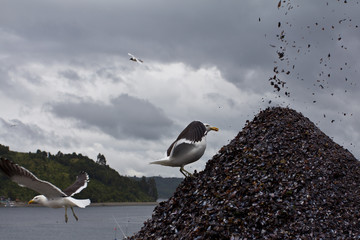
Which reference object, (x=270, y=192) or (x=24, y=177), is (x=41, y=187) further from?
(x=270, y=192)

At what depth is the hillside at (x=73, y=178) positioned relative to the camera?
13750 cm

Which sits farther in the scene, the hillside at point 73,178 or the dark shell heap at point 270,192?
the hillside at point 73,178

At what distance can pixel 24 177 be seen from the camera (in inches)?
355

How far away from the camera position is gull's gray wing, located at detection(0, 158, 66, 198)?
888cm

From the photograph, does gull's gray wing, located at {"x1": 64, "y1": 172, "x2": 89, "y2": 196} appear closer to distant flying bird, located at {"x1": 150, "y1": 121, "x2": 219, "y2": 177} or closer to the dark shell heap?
the dark shell heap

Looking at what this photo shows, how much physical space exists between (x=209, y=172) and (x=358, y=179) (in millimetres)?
4105

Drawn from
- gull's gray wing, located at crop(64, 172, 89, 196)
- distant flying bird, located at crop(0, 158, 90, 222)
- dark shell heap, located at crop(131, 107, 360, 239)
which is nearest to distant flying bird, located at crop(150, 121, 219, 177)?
dark shell heap, located at crop(131, 107, 360, 239)

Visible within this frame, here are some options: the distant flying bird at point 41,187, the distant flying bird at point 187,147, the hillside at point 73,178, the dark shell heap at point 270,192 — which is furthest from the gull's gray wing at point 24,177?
the hillside at point 73,178

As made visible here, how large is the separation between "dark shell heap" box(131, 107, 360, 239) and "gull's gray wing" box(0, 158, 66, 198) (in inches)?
105

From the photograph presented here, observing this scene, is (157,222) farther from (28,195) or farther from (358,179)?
(28,195)

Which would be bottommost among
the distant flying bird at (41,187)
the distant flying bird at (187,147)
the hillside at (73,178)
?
the distant flying bird at (41,187)

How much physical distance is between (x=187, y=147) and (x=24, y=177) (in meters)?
3.52

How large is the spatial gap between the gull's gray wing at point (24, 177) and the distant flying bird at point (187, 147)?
93.0 inches

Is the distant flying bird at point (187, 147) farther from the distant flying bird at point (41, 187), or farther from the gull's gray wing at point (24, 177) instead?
the gull's gray wing at point (24, 177)
